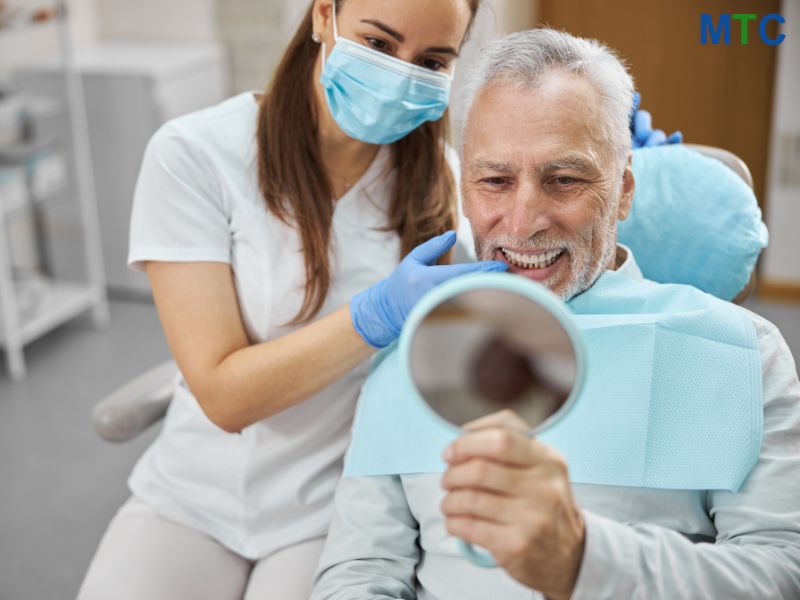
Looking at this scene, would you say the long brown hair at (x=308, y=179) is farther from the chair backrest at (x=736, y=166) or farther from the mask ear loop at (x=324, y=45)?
the chair backrest at (x=736, y=166)

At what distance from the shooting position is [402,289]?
1.18 m

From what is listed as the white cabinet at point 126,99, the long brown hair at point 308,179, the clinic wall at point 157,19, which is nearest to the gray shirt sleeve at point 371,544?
the long brown hair at point 308,179

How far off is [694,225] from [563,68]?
400mm

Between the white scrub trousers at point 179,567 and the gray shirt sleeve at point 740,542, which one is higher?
the gray shirt sleeve at point 740,542

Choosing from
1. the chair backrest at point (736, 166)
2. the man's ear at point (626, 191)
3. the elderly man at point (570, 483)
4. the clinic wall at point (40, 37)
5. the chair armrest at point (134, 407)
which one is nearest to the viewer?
the elderly man at point (570, 483)

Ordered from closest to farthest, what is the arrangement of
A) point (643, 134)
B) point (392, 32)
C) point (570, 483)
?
point (570, 483) < point (392, 32) < point (643, 134)

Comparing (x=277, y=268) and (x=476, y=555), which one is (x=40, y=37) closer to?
(x=277, y=268)

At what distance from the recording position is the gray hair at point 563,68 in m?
1.17

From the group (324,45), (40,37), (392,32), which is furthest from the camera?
(40,37)

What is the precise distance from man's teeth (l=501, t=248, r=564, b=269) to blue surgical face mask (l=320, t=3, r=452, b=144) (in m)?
0.36

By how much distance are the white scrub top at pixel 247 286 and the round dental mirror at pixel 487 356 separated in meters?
0.73

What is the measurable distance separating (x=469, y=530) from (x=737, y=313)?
0.61 metres

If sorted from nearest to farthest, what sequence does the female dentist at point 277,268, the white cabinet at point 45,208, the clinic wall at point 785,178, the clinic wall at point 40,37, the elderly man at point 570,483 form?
1. the elderly man at point 570,483
2. the female dentist at point 277,268
3. the white cabinet at point 45,208
4. the clinic wall at point 785,178
5. the clinic wall at point 40,37

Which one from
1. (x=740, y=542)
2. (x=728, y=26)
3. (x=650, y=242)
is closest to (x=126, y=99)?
(x=728, y=26)
